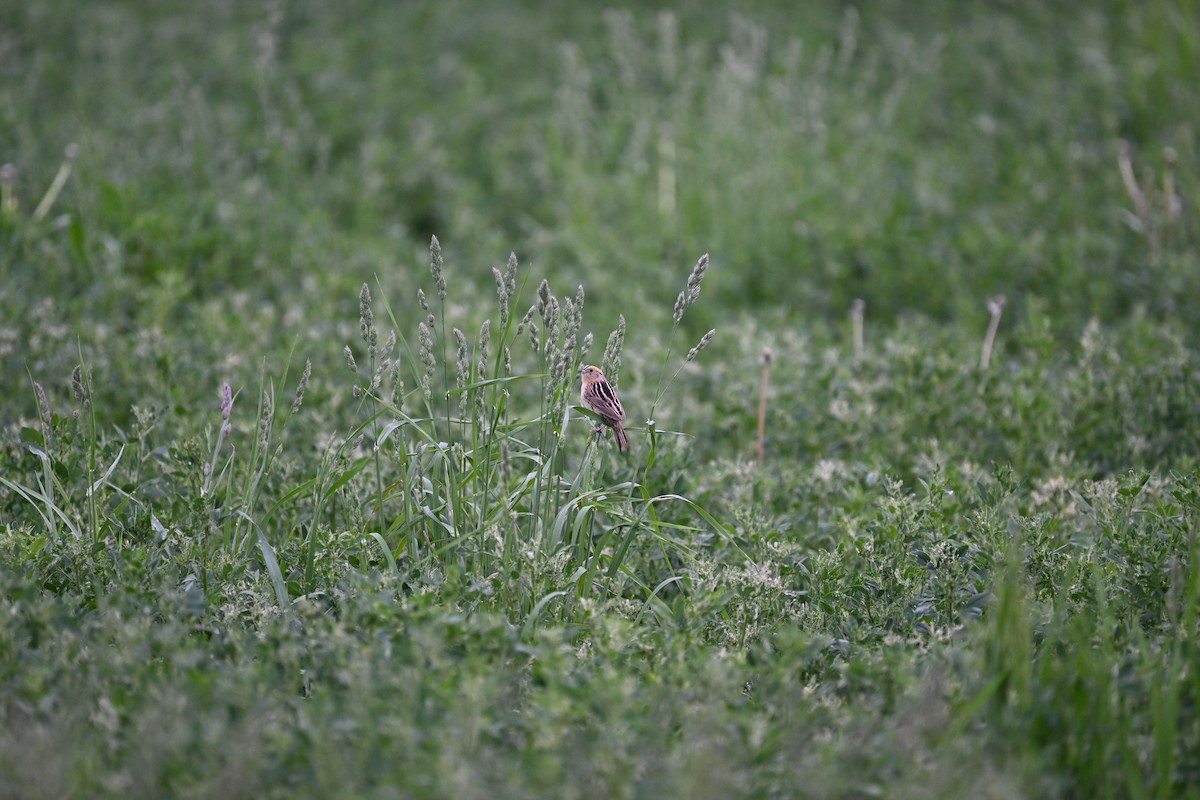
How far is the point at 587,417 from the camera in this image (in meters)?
3.52

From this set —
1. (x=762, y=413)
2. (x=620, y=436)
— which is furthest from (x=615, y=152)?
(x=620, y=436)

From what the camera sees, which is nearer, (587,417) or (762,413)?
(587,417)

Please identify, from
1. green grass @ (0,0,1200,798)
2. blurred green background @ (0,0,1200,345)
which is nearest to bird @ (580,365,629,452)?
green grass @ (0,0,1200,798)

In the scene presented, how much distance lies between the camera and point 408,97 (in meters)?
8.94

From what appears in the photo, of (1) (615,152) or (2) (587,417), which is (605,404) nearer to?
(2) (587,417)

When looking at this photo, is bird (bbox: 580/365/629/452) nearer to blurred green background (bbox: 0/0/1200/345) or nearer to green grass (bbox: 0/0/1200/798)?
green grass (bbox: 0/0/1200/798)

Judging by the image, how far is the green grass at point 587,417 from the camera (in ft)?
7.97

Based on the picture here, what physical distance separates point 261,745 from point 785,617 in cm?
155

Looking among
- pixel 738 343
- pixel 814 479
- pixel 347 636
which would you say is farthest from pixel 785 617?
pixel 738 343

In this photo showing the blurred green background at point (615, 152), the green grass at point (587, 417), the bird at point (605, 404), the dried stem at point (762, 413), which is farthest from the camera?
the blurred green background at point (615, 152)

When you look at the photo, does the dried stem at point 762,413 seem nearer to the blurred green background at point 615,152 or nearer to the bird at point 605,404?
the bird at point 605,404

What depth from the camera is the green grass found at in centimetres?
243

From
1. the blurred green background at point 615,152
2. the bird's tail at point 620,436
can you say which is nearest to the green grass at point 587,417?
the blurred green background at point 615,152

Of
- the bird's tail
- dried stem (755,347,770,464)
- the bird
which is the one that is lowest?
dried stem (755,347,770,464)
